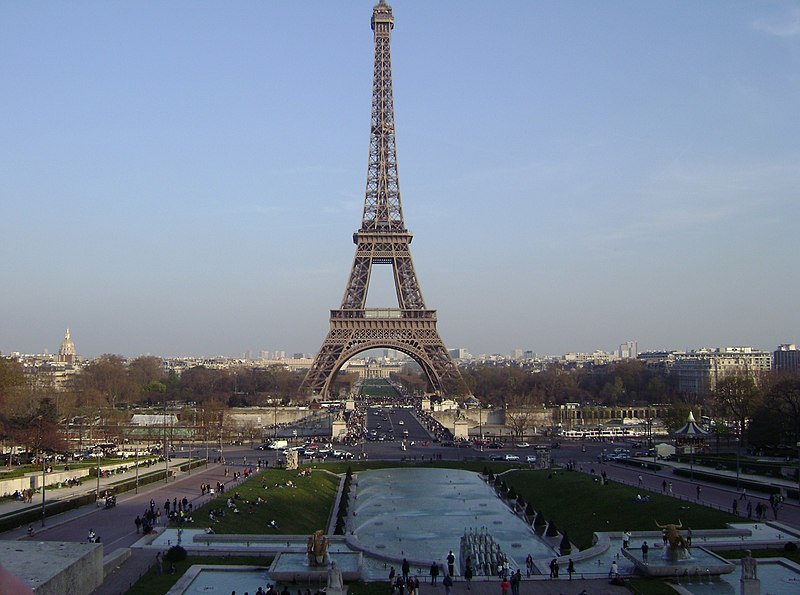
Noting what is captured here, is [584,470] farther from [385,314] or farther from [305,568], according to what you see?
[385,314]

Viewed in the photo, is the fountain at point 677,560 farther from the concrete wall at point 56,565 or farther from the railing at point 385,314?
the railing at point 385,314

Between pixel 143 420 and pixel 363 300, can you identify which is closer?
pixel 143 420

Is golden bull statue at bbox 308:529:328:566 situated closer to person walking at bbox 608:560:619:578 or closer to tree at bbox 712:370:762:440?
person walking at bbox 608:560:619:578

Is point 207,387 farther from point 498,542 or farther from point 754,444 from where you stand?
point 498,542

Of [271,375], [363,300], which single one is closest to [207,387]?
[271,375]

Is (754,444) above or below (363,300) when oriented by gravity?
below

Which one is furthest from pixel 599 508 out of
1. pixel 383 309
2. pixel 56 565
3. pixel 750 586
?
pixel 383 309

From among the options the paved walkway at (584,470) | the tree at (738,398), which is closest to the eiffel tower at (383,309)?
the tree at (738,398)

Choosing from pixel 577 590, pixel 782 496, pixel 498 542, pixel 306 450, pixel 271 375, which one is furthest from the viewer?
pixel 271 375
